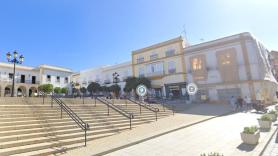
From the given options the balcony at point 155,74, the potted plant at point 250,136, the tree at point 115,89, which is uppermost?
the balcony at point 155,74

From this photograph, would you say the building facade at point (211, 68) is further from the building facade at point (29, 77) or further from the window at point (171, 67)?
the building facade at point (29, 77)

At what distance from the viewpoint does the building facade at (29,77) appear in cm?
3069

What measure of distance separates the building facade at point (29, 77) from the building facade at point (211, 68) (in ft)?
51.0

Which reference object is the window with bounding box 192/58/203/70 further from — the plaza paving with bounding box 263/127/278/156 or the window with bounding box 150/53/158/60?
the plaza paving with bounding box 263/127/278/156

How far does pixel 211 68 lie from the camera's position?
25406mm

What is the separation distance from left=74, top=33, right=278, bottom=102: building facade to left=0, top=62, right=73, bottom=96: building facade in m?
15.6

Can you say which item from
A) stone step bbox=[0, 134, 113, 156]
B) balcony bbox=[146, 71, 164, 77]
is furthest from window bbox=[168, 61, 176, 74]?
stone step bbox=[0, 134, 113, 156]

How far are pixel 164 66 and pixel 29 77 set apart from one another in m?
23.4

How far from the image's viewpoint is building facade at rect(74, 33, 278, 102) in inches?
903

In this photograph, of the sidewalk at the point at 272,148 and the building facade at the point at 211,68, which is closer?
the sidewalk at the point at 272,148

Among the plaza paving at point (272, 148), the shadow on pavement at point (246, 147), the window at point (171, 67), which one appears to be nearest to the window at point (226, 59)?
the window at point (171, 67)

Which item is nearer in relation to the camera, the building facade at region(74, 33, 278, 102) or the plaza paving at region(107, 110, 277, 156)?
the plaza paving at region(107, 110, 277, 156)

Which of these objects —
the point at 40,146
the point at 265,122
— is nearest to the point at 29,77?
the point at 40,146

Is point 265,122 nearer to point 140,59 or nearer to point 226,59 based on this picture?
point 226,59
